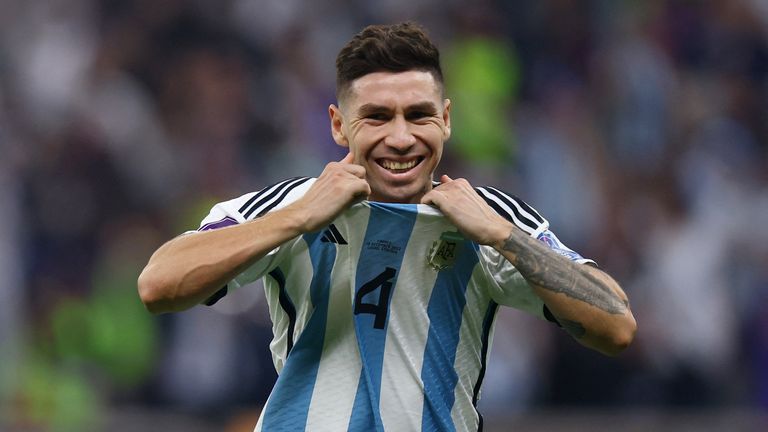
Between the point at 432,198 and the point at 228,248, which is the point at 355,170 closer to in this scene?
the point at 432,198

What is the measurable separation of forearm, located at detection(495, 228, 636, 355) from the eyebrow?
0.52 meters

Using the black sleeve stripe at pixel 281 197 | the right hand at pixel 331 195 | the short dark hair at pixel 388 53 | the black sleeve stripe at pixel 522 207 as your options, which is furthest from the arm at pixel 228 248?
the black sleeve stripe at pixel 522 207

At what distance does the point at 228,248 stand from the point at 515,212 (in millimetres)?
1023

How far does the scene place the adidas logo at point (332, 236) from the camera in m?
4.81

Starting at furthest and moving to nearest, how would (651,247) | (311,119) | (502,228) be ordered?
1. (311,119)
2. (651,247)
3. (502,228)

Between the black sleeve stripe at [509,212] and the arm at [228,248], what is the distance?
0.51 metres

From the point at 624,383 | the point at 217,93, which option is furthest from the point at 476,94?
the point at 624,383

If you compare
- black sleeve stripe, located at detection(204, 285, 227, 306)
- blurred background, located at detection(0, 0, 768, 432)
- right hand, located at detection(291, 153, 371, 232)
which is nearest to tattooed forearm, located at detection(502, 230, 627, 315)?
right hand, located at detection(291, 153, 371, 232)

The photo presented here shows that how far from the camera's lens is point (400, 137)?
15.9ft

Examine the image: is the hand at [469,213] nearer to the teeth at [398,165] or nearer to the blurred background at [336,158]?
the teeth at [398,165]

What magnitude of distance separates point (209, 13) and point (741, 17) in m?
4.48

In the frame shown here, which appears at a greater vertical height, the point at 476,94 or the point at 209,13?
the point at 209,13

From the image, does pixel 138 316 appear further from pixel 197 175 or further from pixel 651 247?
pixel 651 247

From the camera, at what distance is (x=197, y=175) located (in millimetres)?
11422
